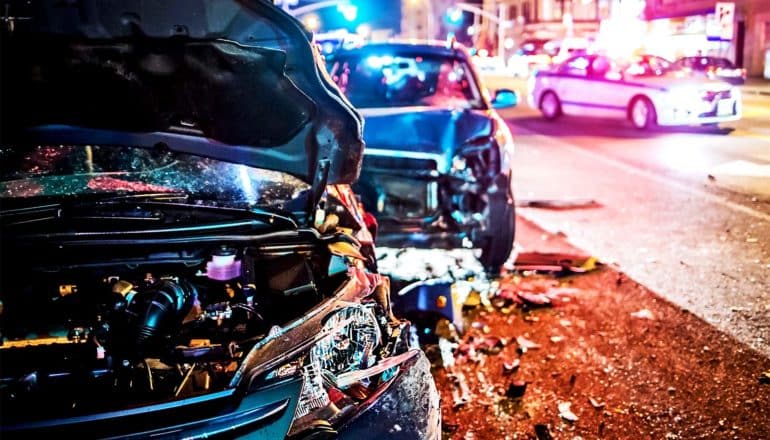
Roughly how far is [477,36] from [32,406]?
7662 cm

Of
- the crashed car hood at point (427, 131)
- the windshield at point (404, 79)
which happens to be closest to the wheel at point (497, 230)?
the crashed car hood at point (427, 131)

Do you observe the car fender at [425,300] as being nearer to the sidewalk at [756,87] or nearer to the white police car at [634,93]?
the white police car at [634,93]

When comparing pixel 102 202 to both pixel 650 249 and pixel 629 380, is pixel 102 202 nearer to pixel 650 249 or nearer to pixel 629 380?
pixel 629 380

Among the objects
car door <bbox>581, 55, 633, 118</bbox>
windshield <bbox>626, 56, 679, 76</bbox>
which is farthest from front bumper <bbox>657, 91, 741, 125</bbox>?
windshield <bbox>626, 56, 679, 76</bbox>

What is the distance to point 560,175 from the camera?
10.9 m

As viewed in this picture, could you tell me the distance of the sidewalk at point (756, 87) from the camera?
23.2 m

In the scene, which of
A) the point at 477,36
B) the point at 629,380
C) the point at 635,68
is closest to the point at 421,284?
the point at 629,380

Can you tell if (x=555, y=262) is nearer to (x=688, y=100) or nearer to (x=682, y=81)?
(x=688, y=100)

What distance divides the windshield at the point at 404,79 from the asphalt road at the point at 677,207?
6.64 feet

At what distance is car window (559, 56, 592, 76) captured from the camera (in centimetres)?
1711

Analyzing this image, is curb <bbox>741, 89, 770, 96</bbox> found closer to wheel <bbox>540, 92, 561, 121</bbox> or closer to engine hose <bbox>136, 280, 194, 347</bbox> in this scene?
wheel <bbox>540, 92, 561, 121</bbox>

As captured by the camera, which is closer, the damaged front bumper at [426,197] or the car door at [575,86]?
the damaged front bumper at [426,197]

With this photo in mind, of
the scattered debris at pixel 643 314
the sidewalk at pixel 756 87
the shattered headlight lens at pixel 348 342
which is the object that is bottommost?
the scattered debris at pixel 643 314

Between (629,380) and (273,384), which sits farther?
(629,380)
